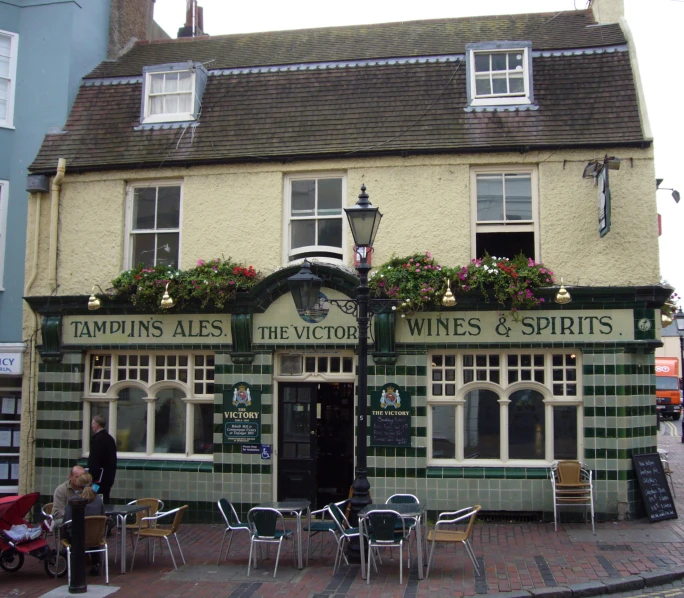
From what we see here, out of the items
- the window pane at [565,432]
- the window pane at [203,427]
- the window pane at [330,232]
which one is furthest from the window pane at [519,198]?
the window pane at [203,427]

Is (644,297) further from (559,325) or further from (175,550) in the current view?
(175,550)

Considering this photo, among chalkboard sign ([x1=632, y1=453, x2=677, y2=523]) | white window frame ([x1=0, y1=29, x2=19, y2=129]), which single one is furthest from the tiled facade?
white window frame ([x1=0, y1=29, x2=19, y2=129])

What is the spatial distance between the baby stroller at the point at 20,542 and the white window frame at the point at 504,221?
7.48 meters

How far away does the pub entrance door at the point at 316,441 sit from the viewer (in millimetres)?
12102

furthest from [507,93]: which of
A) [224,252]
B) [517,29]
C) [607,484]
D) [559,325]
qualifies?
[607,484]

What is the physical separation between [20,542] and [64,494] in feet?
2.42

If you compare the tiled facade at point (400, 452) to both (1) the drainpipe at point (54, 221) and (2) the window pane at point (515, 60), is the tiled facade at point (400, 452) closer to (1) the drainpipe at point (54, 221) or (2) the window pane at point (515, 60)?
(1) the drainpipe at point (54, 221)

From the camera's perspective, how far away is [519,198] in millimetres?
12000

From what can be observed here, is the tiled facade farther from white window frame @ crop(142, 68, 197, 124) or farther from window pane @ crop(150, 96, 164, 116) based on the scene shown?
window pane @ crop(150, 96, 164, 116)

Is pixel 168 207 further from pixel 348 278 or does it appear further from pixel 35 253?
pixel 348 278

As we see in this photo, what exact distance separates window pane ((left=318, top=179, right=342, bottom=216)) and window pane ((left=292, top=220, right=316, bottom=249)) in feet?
0.89

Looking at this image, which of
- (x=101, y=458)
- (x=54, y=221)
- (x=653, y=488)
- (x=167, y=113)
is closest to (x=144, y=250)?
(x=54, y=221)

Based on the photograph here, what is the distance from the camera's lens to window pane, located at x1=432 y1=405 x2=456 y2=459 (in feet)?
38.4

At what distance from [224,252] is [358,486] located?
16.7ft
